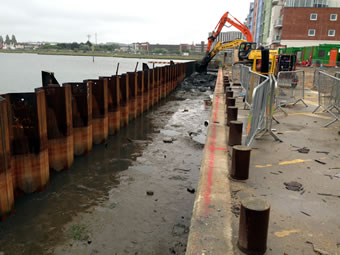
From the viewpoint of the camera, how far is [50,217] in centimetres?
559

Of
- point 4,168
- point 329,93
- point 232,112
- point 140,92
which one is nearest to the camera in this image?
point 4,168

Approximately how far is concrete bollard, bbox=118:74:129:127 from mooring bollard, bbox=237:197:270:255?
31.3 ft

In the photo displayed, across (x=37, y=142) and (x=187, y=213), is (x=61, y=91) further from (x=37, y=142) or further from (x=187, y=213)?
(x=187, y=213)

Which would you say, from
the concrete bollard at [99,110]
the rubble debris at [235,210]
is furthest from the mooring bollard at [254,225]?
the concrete bollard at [99,110]

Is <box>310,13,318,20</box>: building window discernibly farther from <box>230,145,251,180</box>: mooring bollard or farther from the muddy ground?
<box>230,145,251,180</box>: mooring bollard

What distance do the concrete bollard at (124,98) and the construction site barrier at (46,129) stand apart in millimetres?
998

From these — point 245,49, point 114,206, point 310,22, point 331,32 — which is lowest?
point 114,206

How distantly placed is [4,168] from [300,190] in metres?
4.78

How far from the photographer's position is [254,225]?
A: 304 cm

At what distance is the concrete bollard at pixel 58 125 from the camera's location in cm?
713

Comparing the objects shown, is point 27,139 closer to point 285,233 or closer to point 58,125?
point 58,125

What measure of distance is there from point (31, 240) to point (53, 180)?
2.29 meters

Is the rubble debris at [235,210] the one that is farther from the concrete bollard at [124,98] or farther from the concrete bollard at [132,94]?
the concrete bollard at [132,94]

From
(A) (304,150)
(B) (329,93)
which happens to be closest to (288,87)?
(B) (329,93)
